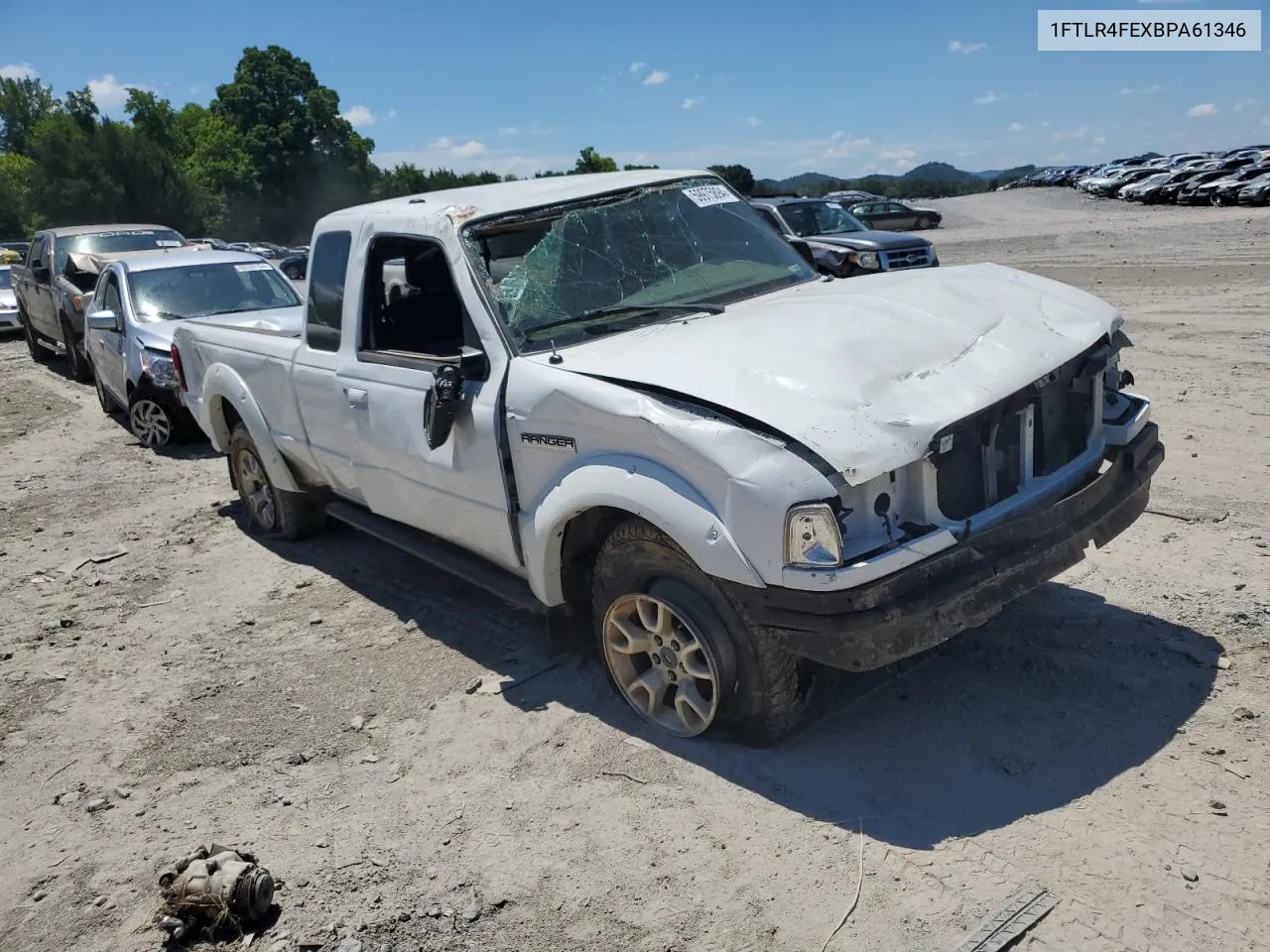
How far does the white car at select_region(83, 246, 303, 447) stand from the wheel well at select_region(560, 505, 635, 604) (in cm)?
639

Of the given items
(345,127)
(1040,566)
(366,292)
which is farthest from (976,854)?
(345,127)

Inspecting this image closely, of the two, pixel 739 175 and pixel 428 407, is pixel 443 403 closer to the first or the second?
pixel 428 407

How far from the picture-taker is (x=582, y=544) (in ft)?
13.2

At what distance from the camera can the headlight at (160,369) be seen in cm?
1000

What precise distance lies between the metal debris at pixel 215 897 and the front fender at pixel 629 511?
145 centimetres

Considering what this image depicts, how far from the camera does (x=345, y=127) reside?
254 feet

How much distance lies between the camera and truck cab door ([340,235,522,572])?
13.8 feet

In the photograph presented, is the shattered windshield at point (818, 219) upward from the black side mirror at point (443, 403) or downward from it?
upward

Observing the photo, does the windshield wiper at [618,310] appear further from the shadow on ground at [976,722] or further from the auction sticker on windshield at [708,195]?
the shadow on ground at [976,722]

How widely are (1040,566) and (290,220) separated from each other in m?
77.0

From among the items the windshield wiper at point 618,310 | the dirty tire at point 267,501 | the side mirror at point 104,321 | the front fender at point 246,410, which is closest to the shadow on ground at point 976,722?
the windshield wiper at point 618,310

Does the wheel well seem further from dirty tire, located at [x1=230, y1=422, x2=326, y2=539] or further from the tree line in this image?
the tree line

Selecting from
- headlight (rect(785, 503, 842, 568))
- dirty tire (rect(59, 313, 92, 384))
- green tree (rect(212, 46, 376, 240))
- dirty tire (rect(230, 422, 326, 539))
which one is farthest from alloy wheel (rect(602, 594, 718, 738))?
green tree (rect(212, 46, 376, 240))

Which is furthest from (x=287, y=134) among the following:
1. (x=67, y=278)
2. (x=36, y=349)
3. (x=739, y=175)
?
(x=67, y=278)
